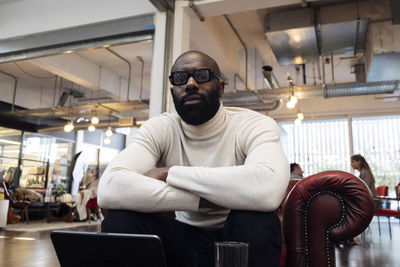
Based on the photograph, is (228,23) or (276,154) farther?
(228,23)

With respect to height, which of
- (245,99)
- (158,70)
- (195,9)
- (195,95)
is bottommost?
(195,95)

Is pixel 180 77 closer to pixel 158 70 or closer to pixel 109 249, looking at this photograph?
pixel 109 249

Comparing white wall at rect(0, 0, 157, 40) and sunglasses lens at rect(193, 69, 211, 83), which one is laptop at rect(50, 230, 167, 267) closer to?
sunglasses lens at rect(193, 69, 211, 83)

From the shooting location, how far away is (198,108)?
133cm

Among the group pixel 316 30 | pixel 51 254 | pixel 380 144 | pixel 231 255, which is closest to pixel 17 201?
pixel 51 254

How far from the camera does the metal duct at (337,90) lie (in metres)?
5.85

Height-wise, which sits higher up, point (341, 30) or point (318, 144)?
point (341, 30)

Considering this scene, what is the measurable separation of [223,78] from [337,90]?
10.2 feet

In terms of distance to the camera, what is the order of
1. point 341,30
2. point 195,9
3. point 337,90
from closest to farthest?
1. point 195,9
2. point 341,30
3. point 337,90

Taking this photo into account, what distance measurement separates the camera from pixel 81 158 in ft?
37.2

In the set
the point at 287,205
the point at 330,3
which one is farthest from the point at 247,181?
the point at 330,3

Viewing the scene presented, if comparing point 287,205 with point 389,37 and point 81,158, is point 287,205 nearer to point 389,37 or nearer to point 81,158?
point 389,37

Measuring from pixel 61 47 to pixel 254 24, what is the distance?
279 centimetres

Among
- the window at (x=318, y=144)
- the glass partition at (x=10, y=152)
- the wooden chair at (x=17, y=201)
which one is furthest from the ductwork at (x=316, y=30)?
A: the glass partition at (x=10, y=152)
